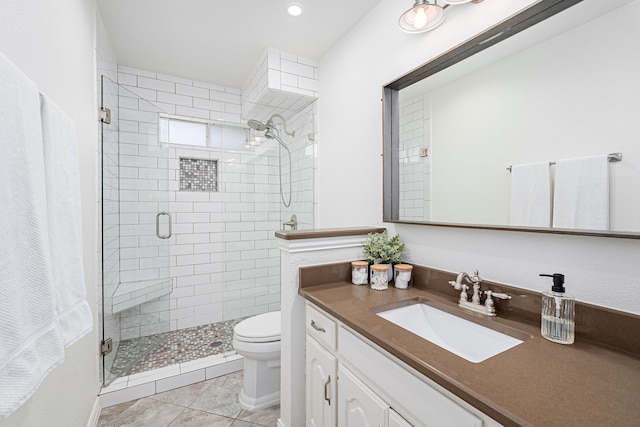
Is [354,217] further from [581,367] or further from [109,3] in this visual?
[109,3]

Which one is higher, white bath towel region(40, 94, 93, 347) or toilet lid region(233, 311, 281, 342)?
white bath towel region(40, 94, 93, 347)

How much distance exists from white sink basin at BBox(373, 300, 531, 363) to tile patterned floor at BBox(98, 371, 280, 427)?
1.12m

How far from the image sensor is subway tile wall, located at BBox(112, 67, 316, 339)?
2613 mm

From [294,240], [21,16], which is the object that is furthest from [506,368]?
[21,16]

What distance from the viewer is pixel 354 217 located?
2107mm

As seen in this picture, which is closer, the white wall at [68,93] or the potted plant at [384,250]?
the white wall at [68,93]

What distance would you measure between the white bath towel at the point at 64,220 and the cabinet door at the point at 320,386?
34.6 inches

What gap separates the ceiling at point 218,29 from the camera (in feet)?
6.19

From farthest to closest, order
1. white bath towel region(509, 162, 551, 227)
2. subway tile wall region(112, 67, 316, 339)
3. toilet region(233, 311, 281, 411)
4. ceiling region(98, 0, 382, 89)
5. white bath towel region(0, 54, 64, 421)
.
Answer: subway tile wall region(112, 67, 316, 339) < ceiling region(98, 0, 382, 89) < toilet region(233, 311, 281, 411) < white bath towel region(509, 162, 551, 227) < white bath towel region(0, 54, 64, 421)

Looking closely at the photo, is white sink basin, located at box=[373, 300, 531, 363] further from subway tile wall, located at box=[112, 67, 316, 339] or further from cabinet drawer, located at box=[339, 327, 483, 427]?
subway tile wall, located at box=[112, 67, 316, 339]

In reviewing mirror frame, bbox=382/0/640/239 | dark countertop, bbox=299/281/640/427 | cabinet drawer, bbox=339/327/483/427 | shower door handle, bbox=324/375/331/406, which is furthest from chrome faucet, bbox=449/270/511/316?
shower door handle, bbox=324/375/331/406

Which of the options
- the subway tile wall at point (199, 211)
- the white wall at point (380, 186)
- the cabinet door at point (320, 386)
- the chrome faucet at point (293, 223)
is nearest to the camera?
the white wall at point (380, 186)

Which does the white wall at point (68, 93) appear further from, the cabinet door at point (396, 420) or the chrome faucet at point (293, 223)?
the chrome faucet at point (293, 223)

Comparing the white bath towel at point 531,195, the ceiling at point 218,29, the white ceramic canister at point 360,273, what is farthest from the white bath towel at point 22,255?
the ceiling at point 218,29
